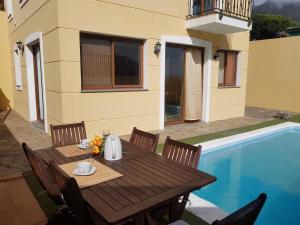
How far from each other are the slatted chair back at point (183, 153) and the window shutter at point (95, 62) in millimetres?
3953

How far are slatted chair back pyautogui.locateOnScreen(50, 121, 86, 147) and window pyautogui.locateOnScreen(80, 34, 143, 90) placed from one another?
101 inches

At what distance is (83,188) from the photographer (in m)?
2.24

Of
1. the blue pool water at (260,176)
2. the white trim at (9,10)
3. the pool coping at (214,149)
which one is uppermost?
the white trim at (9,10)

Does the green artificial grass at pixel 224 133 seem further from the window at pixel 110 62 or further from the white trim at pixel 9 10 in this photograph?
the white trim at pixel 9 10

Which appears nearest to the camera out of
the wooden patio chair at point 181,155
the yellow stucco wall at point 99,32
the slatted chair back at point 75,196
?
the slatted chair back at point 75,196

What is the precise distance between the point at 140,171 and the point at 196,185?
0.62 meters

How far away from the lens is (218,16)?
7543 millimetres

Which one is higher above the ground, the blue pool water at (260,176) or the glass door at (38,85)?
the glass door at (38,85)

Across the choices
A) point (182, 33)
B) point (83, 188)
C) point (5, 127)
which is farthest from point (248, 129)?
point (5, 127)

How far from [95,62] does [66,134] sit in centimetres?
310

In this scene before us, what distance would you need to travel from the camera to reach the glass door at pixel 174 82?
8367 mm

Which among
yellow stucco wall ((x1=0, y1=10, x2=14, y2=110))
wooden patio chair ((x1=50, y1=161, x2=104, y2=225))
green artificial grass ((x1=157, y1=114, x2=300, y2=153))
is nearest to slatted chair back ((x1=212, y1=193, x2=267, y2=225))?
wooden patio chair ((x1=50, y1=161, x2=104, y2=225))

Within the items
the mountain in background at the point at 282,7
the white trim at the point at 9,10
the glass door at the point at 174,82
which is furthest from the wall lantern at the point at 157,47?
the mountain in background at the point at 282,7

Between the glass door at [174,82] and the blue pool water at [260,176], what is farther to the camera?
the glass door at [174,82]
